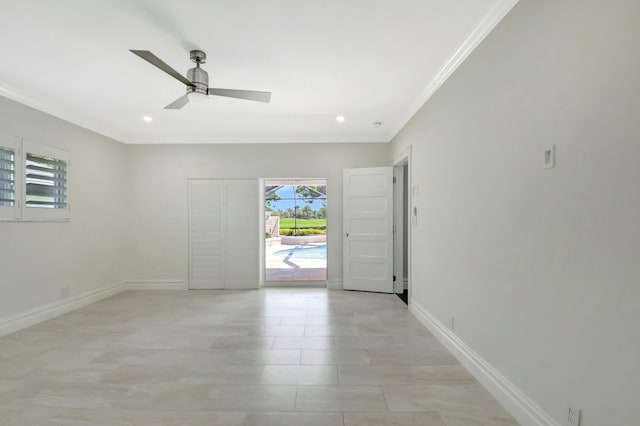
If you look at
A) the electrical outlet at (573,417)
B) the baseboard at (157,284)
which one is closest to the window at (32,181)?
the baseboard at (157,284)

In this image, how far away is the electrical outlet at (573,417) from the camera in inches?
59.4

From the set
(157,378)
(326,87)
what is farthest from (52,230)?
(326,87)

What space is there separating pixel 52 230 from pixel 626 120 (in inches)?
215

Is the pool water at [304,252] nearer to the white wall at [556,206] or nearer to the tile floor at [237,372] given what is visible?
the tile floor at [237,372]

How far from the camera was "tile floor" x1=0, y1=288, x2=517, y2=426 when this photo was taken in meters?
2.03

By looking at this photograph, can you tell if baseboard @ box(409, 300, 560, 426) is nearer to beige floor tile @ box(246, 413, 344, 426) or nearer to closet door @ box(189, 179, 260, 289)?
beige floor tile @ box(246, 413, 344, 426)

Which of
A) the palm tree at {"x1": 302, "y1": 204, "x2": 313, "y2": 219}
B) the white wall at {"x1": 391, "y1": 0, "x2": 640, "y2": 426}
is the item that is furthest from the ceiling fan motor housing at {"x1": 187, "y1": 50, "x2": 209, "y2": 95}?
the palm tree at {"x1": 302, "y1": 204, "x2": 313, "y2": 219}

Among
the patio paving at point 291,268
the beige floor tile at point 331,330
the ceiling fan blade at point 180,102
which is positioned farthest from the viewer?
the patio paving at point 291,268

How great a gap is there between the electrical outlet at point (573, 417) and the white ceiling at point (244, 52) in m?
2.36

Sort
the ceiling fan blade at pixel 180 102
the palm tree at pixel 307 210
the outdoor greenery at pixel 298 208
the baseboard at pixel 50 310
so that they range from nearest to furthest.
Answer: the ceiling fan blade at pixel 180 102 < the baseboard at pixel 50 310 < the outdoor greenery at pixel 298 208 < the palm tree at pixel 307 210

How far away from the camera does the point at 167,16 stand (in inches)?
89.7

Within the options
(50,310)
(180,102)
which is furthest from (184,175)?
(180,102)

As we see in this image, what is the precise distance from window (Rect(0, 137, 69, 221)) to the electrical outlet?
5.09 metres

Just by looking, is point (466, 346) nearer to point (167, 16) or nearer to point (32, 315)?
point (167, 16)
